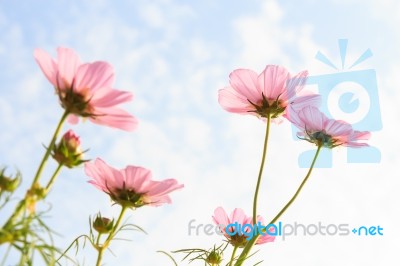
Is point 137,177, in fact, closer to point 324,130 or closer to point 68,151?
point 68,151

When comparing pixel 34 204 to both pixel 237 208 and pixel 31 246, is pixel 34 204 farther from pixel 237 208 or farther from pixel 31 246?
pixel 237 208

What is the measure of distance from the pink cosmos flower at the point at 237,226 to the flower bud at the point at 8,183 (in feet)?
1.56

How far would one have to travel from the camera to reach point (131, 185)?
84 centimetres

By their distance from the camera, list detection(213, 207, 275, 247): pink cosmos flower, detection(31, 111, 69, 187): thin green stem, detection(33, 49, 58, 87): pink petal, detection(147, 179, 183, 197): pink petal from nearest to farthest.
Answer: detection(31, 111, 69, 187): thin green stem → detection(33, 49, 58, 87): pink petal → detection(147, 179, 183, 197): pink petal → detection(213, 207, 275, 247): pink cosmos flower

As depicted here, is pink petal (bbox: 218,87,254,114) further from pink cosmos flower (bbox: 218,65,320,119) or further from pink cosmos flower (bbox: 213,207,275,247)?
pink cosmos flower (bbox: 213,207,275,247)

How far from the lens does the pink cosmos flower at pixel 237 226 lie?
104 cm

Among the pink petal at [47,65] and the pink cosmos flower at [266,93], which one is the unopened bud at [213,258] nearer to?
the pink cosmos flower at [266,93]

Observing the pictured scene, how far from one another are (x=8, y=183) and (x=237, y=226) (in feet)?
1.75

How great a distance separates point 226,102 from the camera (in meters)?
1.04

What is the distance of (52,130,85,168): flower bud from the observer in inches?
27.2

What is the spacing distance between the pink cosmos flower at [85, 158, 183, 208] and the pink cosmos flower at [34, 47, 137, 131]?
10cm

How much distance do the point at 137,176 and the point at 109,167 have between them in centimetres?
4

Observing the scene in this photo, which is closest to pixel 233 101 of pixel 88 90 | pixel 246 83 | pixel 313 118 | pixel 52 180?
pixel 246 83

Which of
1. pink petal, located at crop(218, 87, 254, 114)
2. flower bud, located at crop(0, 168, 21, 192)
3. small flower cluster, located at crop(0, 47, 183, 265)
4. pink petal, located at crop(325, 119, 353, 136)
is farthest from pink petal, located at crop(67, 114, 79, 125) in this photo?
pink petal, located at crop(325, 119, 353, 136)
